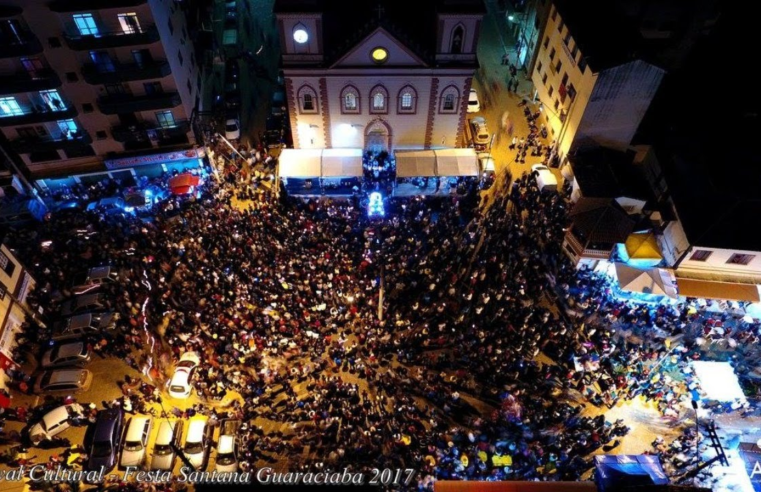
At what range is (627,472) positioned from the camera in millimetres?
21688

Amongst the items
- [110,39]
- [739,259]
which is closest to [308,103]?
[110,39]

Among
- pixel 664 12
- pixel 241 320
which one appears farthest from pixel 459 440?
pixel 664 12

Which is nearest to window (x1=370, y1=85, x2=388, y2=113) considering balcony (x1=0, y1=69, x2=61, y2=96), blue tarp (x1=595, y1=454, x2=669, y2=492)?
balcony (x1=0, y1=69, x2=61, y2=96)

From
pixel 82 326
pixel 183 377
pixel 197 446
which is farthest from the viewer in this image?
pixel 82 326

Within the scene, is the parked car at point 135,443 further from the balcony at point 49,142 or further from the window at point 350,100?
the window at point 350,100

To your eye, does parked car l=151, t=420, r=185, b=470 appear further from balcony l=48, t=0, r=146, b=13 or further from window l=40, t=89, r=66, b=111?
balcony l=48, t=0, r=146, b=13

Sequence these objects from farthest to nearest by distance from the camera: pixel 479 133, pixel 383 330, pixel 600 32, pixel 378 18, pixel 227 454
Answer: pixel 479 133
pixel 600 32
pixel 378 18
pixel 383 330
pixel 227 454

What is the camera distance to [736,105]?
39.4m

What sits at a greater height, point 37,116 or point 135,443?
point 37,116

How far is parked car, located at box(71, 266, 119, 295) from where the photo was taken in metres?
31.9

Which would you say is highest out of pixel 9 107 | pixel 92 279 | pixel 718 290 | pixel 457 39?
pixel 457 39

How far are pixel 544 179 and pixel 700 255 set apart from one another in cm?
1166

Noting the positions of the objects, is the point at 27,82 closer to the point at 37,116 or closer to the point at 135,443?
the point at 37,116

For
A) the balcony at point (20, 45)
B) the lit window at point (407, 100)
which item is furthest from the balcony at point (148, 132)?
the lit window at point (407, 100)
